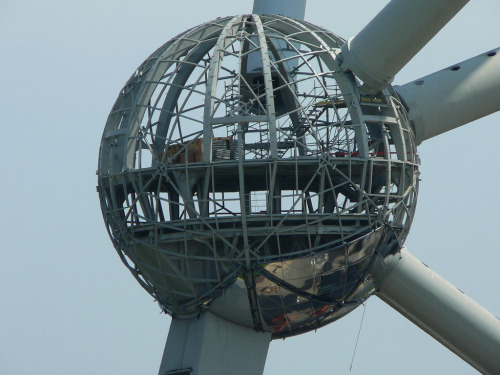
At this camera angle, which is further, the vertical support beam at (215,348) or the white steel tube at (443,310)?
the white steel tube at (443,310)

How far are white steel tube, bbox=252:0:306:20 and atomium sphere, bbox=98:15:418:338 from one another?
500 cm

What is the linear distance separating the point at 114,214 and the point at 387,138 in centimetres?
Answer: 999

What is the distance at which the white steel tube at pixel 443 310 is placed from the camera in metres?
54.0

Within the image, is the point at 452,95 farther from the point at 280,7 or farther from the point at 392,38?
the point at 280,7

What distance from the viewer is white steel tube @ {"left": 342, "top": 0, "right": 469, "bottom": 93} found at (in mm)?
47312

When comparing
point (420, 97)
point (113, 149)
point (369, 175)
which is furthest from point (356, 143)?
point (113, 149)

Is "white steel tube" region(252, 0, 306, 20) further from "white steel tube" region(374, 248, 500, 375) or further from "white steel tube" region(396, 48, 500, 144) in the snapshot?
"white steel tube" region(374, 248, 500, 375)

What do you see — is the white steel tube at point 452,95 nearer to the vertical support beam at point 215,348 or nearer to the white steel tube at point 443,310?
the white steel tube at point 443,310

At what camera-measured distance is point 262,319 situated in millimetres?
50219

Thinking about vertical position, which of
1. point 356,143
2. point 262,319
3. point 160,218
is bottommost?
point 262,319

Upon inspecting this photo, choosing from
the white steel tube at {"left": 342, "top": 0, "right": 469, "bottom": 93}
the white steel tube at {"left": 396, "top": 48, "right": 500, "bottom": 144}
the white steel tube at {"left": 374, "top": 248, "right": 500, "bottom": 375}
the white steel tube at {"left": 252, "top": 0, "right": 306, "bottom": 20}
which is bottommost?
the white steel tube at {"left": 374, "top": 248, "right": 500, "bottom": 375}

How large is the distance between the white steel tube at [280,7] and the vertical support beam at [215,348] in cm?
1346

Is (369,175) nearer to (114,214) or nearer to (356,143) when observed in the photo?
Result: (356,143)

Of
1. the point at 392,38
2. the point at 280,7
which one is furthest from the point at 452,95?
the point at 280,7
